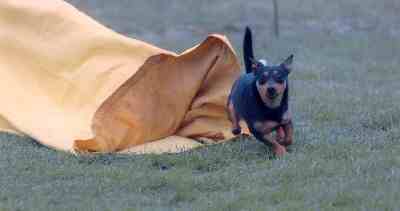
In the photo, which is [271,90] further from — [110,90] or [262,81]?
[110,90]

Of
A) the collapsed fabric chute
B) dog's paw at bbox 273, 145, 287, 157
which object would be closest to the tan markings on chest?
dog's paw at bbox 273, 145, 287, 157

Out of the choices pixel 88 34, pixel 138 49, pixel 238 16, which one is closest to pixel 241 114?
pixel 138 49

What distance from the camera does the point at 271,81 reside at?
7.61 metres

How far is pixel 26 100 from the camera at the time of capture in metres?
9.29

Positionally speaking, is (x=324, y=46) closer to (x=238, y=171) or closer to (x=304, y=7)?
(x=304, y=7)

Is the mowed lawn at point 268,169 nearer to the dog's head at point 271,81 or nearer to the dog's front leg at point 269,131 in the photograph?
the dog's front leg at point 269,131

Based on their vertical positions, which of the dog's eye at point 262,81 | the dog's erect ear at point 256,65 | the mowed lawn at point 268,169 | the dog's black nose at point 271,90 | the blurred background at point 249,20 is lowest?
the blurred background at point 249,20

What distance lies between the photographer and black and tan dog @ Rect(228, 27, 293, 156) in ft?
25.0

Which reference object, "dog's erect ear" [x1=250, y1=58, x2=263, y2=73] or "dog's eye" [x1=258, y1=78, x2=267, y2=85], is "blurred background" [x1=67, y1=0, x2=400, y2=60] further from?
"dog's eye" [x1=258, y1=78, x2=267, y2=85]

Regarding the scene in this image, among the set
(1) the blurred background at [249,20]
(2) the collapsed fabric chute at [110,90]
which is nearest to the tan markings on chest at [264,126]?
(2) the collapsed fabric chute at [110,90]

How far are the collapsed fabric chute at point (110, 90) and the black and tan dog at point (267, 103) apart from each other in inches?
27.2

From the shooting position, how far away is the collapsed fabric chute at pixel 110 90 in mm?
8492

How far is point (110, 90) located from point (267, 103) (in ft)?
5.00

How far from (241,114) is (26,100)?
2.20m
